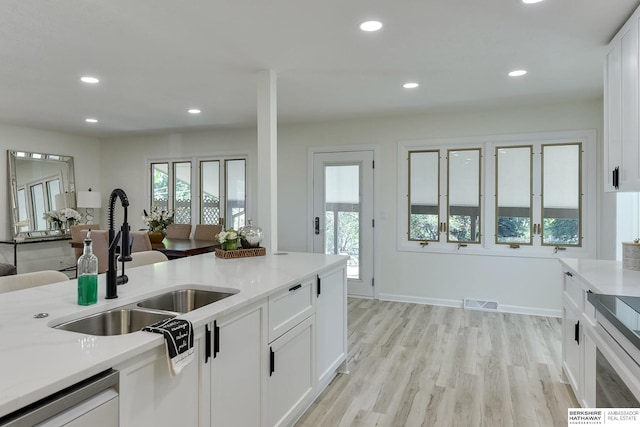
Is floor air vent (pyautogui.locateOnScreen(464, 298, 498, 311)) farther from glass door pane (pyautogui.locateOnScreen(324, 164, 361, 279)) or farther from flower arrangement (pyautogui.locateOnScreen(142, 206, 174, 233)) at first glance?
flower arrangement (pyautogui.locateOnScreen(142, 206, 174, 233))

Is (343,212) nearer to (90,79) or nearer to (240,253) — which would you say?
(240,253)

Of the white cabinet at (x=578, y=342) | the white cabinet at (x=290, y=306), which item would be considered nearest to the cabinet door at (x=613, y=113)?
the white cabinet at (x=578, y=342)

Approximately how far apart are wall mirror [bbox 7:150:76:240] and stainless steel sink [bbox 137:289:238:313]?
517cm

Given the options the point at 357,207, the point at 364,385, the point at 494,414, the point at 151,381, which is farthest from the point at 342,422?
the point at 357,207

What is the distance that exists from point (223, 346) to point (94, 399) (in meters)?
0.61

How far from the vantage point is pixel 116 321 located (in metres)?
1.66

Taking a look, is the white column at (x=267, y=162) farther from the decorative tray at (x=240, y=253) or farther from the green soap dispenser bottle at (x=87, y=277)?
the green soap dispenser bottle at (x=87, y=277)

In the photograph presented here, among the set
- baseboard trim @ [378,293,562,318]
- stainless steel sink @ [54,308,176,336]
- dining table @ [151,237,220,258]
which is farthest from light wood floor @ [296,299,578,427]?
dining table @ [151,237,220,258]

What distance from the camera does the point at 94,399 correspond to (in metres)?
1.07

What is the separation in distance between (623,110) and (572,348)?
1.56 meters

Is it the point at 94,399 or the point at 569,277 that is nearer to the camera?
the point at 94,399

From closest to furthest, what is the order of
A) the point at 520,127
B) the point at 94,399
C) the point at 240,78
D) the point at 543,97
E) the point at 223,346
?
the point at 94,399
the point at 223,346
the point at 240,78
the point at 543,97
the point at 520,127

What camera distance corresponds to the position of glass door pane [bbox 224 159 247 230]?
6238 mm

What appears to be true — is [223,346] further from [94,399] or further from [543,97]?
[543,97]
